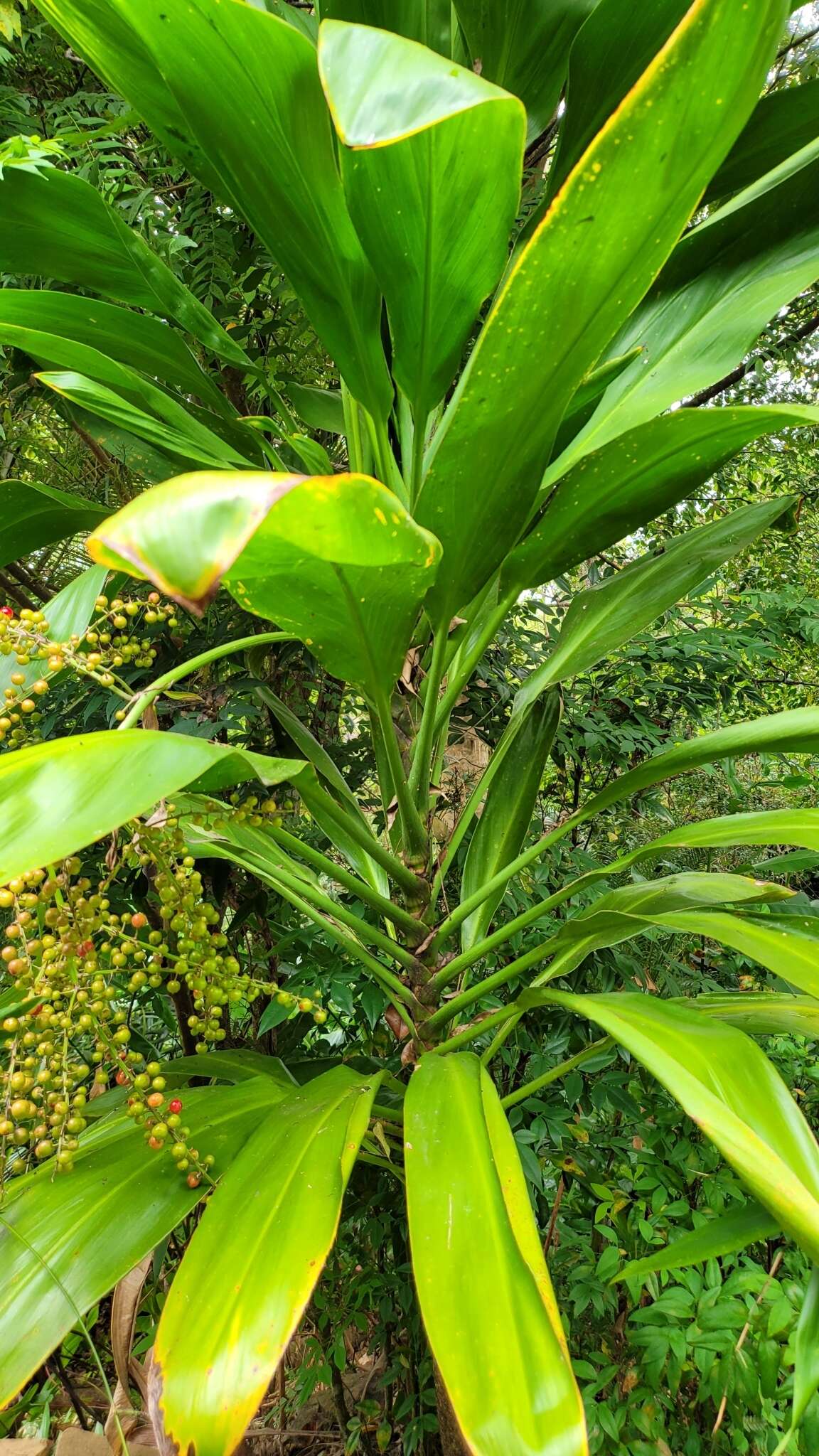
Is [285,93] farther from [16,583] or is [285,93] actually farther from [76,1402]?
[76,1402]

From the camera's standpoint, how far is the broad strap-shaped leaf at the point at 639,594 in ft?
2.17

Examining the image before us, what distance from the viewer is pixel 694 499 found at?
184 centimetres

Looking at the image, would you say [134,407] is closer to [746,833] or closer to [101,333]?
[101,333]

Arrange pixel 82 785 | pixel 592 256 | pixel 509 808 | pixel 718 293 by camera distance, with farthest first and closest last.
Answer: pixel 509 808
pixel 718 293
pixel 592 256
pixel 82 785

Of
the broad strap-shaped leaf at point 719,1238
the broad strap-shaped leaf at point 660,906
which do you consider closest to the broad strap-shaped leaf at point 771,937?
the broad strap-shaped leaf at point 660,906

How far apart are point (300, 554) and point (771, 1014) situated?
0.44 meters

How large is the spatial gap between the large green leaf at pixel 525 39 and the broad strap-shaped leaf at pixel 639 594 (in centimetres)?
41

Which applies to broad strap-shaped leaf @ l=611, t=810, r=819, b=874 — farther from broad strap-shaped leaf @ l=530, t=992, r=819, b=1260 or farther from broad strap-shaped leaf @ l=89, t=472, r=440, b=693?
broad strap-shaped leaf @ l=89, t=472, r=440, b=693

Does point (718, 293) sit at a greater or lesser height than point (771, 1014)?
greater

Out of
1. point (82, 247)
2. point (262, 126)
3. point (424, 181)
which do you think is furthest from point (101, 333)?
point (424, 181)

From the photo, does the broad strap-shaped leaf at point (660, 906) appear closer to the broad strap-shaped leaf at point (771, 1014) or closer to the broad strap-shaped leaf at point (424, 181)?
the broad strap-shaped leaf at point (771, 1014)

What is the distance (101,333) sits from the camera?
632mm

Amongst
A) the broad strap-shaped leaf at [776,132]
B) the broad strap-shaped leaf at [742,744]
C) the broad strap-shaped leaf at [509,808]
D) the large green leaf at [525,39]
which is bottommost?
the broad strap-shaped leaf at [509,808]

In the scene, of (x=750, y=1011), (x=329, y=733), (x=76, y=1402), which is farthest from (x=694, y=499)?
(x=76, y=1402)
